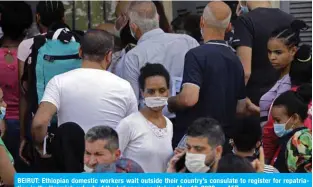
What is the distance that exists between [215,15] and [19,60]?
1519 millimetres

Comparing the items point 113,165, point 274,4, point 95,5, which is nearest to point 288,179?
point 113,165

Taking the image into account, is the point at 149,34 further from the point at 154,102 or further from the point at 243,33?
the point at 154,102

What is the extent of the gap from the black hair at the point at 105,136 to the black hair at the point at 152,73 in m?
0.70

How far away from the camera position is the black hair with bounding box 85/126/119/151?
6.86 m

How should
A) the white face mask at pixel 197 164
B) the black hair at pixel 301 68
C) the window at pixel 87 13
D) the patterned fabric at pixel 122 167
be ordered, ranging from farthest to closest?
the window at pixel 87 13 → the black hair at pixel 301 68 → the white face mask at pixel 197 164 → the patterned fabric at pixel 122 167

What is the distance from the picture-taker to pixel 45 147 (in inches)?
295

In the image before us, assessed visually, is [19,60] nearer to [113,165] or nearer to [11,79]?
[11,79]

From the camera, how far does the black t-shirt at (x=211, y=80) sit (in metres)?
7.68

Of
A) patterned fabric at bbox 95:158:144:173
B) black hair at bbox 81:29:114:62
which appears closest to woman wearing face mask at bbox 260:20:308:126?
black hair at bbox 81:29:114:62

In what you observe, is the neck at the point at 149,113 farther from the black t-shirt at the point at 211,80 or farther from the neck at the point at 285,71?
the neck at the point at 285,71

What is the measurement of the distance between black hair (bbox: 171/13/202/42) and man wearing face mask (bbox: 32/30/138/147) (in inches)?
77.2

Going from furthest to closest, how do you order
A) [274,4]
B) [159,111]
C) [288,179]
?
[274,4] < [159,111] < [288,179]

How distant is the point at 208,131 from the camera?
274 inches

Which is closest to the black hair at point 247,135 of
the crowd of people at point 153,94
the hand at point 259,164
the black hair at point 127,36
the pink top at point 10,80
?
the crowd of people at point 153,94
